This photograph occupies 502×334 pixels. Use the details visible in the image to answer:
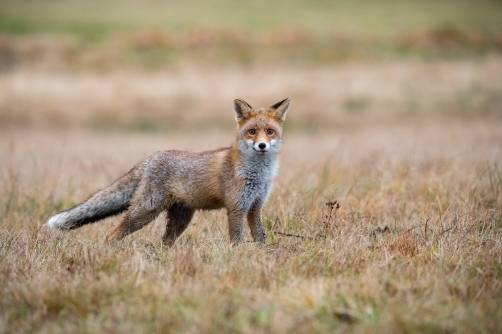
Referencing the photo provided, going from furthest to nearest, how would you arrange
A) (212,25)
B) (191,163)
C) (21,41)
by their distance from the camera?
Answer: (212,25) → (21,41) → (191,163)

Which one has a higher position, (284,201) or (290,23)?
(290,23)

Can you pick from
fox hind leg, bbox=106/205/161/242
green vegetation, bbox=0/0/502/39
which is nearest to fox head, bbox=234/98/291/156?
fox hind leg, bbox=106/205/161/242

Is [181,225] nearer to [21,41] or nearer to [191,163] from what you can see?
[191,163]

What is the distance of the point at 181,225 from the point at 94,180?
394 centimetres

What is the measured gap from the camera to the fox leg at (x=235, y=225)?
5344 mm

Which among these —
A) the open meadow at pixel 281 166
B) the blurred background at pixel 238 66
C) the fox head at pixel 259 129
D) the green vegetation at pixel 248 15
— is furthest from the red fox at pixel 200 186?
the green vegetation at pixel 248 15

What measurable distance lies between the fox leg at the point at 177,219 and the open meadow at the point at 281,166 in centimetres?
10

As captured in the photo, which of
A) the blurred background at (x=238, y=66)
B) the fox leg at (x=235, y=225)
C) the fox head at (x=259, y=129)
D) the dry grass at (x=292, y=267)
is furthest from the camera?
the blurred background at (x=238, y=66)

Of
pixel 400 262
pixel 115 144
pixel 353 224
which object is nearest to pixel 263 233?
pixel 353 224

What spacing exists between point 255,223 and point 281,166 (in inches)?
184

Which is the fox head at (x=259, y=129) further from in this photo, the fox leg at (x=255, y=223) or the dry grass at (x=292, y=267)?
the dry grass at (x=292, y=267)

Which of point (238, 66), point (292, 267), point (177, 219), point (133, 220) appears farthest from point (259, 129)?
point (238, 66)

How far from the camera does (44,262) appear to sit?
15.2ft

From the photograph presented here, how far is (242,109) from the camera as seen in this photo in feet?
19.5
